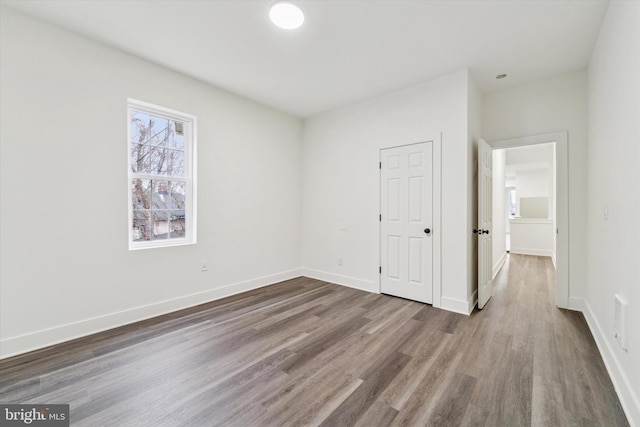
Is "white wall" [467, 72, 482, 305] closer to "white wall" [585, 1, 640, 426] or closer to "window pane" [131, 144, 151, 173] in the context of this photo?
"white wall" [585, 1, 640, 426]

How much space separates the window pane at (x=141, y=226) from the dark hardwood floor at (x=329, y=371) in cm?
95

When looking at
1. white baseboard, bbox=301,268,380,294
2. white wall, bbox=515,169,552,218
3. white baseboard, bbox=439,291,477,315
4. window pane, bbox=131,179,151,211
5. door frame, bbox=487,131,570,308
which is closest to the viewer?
window pane, bbox=131,179,151,211

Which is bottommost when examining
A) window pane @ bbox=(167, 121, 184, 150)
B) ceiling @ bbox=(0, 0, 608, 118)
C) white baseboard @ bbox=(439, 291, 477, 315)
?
white baseboard @ bbox=(439, 291, 477, 315)

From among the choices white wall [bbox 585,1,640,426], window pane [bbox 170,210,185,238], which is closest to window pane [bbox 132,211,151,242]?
window pane [bbox 170,210,185,238]

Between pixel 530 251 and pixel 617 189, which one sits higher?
pixel 617 189

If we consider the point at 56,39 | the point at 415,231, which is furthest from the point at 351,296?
the point at 56,39

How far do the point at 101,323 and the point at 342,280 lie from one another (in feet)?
10.1

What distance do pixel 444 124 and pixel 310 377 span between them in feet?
10.4

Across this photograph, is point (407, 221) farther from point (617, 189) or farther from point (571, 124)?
point (571, 124)

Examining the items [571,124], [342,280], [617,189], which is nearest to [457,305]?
[342,280]

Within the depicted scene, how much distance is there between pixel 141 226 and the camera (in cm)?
311

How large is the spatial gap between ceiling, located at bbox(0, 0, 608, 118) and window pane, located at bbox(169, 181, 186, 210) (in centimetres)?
139

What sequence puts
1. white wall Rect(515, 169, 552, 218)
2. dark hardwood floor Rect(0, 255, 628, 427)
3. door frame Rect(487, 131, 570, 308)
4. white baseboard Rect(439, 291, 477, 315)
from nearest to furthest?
dark hardwood floor Rect(0, 255, 628, 427) < white baseboard Rect(439, 291, 477, 315) < door frame Rect(487, 131, 570, 308) < white wall Rect(515, 169, 552, 218)

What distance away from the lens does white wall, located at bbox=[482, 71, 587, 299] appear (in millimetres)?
3242
